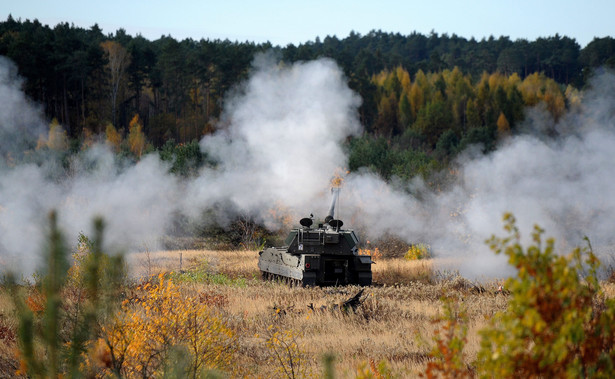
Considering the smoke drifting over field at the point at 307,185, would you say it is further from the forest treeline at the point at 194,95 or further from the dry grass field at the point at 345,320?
the dry grass field at the point at 345,320

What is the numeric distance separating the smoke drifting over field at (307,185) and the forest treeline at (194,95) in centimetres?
338

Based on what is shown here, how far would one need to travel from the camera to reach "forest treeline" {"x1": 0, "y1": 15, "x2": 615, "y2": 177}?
1957 inches

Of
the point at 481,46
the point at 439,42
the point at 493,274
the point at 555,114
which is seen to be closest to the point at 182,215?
the point at 493,274

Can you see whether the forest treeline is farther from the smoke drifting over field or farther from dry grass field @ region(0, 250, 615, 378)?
dry grass field @ region(0, 250, 615, 378)

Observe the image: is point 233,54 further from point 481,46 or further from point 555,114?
point 481,46

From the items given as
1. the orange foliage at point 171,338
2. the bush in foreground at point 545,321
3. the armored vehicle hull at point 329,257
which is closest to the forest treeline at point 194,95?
the armored vehicle hull at point 329,257

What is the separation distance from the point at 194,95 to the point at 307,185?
34.9 metres

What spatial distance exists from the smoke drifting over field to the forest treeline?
3.38m

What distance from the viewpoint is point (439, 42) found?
6875 inches

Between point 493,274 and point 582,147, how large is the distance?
8233mm

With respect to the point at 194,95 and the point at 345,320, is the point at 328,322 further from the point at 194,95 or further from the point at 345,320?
the point at 194,95

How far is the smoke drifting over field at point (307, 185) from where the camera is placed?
26891 millimetres

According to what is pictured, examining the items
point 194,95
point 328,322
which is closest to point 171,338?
point 328,322

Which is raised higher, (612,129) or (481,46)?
(481,46)
